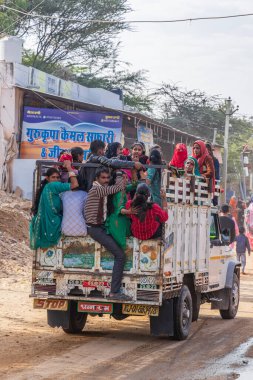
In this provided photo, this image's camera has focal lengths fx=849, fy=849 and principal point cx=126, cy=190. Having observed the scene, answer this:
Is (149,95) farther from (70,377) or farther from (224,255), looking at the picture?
(70,377)

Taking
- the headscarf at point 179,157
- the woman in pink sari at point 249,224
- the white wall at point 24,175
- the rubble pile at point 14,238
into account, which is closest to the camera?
the headscarf at point 179,157

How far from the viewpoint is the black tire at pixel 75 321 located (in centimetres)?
1112

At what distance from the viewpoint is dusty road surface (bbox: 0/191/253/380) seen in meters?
8.55

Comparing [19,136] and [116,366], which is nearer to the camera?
[116,366]

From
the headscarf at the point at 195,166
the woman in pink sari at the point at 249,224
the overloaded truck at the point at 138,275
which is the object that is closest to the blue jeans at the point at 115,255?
the overloaded truck at the point at 138,275

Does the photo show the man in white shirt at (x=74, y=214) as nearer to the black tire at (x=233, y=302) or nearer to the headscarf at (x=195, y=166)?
the headscarf at (x=195, y=166)

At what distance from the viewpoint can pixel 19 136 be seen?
28062 mm

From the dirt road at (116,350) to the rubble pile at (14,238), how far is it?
483 centimetres

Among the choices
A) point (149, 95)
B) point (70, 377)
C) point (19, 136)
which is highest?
point (149, 95)

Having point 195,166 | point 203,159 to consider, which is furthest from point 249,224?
point 195,166

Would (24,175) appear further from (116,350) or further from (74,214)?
(116,350)

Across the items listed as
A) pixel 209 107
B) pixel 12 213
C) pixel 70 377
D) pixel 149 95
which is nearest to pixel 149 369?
pixel 70 377

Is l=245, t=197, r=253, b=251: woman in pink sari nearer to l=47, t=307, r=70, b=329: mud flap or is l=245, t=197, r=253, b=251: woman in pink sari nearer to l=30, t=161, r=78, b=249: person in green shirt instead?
l=47, t=307, r=70, b=329: mud flap

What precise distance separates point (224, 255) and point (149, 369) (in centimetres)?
475
